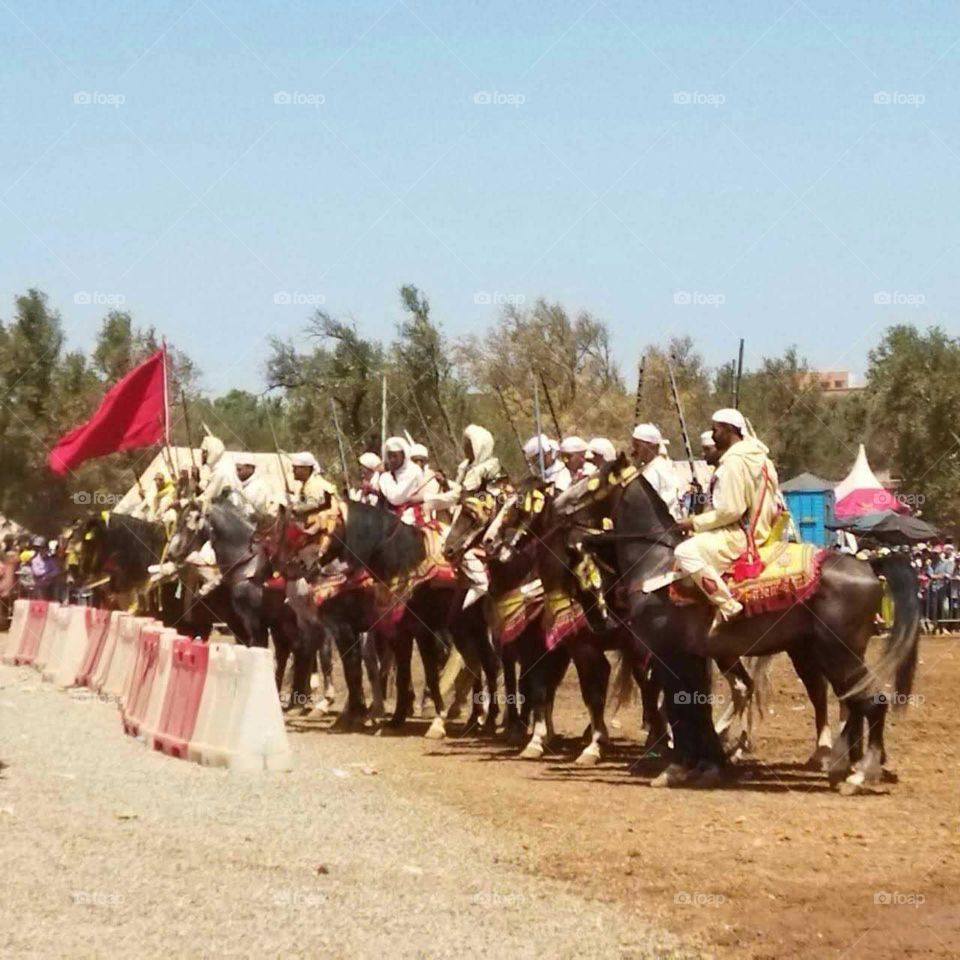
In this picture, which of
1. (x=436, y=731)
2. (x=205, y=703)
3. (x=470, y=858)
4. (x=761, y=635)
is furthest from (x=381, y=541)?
(x=470, y=858)

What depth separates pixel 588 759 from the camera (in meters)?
16.2

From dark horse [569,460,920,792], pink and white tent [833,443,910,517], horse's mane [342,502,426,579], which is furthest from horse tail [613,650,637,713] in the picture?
pink and white tent [833,443,910,517]

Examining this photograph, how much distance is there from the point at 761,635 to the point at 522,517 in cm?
290

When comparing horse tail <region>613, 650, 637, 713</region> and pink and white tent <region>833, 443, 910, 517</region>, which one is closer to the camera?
horse tail <region>613, 650, 637, 713</region>

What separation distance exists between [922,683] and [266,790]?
42.3 ft

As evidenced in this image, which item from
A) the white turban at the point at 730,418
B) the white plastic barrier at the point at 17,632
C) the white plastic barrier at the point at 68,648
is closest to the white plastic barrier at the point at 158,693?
the white turban at the point at 730,418

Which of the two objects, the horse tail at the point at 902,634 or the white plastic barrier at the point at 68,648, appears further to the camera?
the white plastic barrier at the point at 68,648

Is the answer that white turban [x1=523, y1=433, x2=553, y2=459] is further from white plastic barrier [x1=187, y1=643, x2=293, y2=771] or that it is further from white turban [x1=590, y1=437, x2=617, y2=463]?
white plastic barrier [x1=187, y1=643, x2=293, y2=771]

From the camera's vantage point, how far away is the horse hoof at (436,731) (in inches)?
738

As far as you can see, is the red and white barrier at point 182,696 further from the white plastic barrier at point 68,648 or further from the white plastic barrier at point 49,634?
the white plastic barrier at point 49,634

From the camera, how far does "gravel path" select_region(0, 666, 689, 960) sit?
28.8ft

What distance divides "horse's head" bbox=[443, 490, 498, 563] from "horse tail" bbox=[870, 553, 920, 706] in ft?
13.3

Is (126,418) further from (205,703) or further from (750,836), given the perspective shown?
(750,836)

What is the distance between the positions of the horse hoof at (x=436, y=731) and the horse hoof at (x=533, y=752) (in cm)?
192
